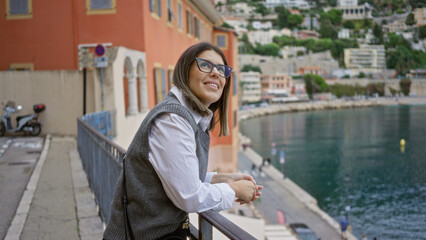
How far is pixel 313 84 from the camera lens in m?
92.9

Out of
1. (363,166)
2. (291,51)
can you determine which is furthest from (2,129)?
(291,51)

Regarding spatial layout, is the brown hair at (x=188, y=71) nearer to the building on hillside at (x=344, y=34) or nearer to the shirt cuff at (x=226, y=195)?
the shirt cuff at (x=226, y=195)

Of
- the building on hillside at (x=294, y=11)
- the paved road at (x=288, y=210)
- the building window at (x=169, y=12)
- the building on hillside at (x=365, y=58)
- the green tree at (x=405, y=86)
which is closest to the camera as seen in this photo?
the building window at (x=169, y=12)

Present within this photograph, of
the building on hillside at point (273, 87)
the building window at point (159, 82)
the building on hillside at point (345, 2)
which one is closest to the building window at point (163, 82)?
the building window at point (159, 82)

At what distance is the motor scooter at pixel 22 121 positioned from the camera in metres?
8.85

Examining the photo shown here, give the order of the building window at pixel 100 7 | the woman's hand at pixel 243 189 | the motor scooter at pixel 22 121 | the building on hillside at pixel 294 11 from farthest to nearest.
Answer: the building on hillside at pixel 294 11
the building window at pixel 100 7
the motor scooter at pixel 22 121
the woman's hand at pixel 243 189

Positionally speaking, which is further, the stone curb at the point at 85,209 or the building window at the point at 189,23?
the building window at the point at 189,23

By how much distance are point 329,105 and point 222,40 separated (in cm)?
7508

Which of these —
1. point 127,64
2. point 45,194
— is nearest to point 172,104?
point 45,194

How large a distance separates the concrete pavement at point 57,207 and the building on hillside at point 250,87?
77.3 meters

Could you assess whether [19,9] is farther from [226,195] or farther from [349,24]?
[349,24]

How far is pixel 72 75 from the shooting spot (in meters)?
8.81

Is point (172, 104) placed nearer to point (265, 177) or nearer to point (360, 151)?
point (265, 177)

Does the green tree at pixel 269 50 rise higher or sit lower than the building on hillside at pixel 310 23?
lower
